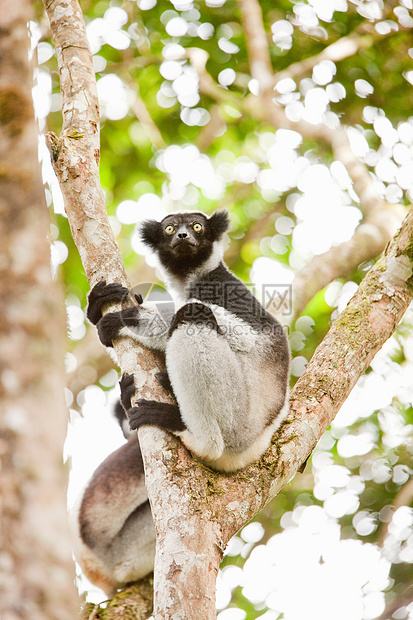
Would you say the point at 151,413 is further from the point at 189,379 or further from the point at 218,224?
the point at 218,224

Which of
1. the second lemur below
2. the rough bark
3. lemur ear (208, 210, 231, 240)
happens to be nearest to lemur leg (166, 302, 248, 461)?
the second lemur below

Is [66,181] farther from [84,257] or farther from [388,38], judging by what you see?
[388,38]

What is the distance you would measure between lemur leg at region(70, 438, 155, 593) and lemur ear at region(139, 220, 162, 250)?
2034 millimetres

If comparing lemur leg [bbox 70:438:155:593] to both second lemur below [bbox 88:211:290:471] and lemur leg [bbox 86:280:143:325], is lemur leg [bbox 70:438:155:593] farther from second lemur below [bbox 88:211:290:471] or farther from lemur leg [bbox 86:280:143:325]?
lemur leg [bbox 86:280:143:325]

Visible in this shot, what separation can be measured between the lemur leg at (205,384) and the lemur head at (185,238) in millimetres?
1154

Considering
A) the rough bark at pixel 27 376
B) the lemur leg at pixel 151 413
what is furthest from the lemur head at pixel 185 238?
the rough bark at pixel 27 376

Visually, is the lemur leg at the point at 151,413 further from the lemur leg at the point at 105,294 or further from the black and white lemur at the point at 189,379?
the lemur leg at the point at 105,294

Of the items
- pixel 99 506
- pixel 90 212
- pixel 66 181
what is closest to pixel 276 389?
pixel 90 212

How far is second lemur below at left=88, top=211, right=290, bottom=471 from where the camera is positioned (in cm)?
345

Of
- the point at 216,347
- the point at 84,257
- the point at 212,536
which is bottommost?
the point at 212,536

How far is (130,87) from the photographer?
328 inches

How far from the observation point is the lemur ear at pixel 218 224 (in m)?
5.20

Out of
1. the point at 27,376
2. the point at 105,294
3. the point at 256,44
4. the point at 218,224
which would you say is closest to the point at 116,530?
the point at 105,294

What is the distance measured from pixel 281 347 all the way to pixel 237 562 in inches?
118
